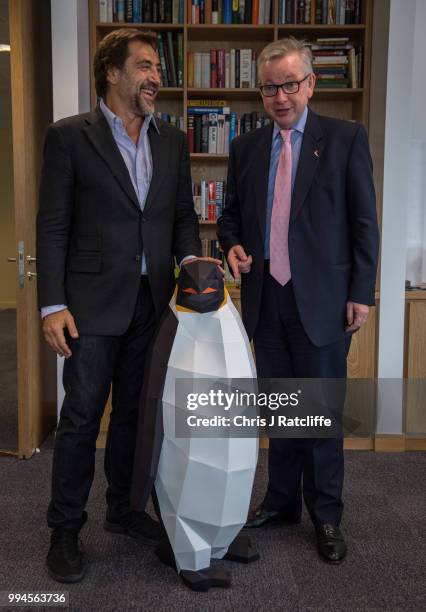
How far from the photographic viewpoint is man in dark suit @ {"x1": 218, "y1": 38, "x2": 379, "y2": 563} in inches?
73.5

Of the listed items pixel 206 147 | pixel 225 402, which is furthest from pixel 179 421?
pixel 206 147

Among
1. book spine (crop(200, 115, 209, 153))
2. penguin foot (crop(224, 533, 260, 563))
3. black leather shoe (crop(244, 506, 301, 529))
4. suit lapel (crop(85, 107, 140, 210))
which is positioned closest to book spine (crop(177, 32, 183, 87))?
book spine (crop(200, 115, 209, 153))

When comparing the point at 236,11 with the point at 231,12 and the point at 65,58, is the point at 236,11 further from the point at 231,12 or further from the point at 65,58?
the point at 65,58

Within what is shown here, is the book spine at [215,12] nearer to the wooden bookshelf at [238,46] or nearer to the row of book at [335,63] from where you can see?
the wooden bookshelf at [238,46]

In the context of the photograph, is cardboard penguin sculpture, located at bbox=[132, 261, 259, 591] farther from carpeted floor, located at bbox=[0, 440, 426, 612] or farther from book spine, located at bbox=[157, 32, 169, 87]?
book spine, located at bbox=[157, 32, 169, 87]

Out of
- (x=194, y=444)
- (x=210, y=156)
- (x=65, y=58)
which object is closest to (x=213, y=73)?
(x=210, y=156)

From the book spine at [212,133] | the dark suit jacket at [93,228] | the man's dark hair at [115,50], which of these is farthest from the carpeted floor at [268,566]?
the book spine at [212,133]

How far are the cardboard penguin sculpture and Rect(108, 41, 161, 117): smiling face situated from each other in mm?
562

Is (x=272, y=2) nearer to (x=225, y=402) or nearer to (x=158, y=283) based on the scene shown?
(x=158, y=283)

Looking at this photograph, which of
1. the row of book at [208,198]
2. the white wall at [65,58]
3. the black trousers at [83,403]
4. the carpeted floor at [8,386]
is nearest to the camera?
the black trousers at [83,403]

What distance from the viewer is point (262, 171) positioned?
198cm

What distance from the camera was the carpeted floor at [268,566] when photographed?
1.69m

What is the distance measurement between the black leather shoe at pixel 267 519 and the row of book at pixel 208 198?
5.88 feet

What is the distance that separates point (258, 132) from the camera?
207 centimetres
